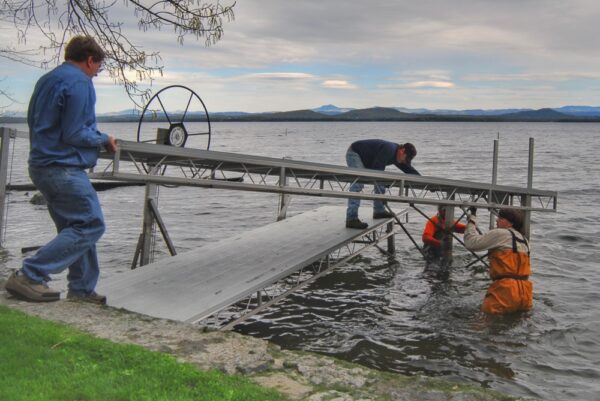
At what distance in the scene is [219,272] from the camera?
9086 millimetres

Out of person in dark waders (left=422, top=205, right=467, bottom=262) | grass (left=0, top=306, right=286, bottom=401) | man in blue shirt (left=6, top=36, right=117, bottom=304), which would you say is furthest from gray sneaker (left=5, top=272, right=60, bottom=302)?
person in dark waders (left=422, top=205, right=467, bottom=262)

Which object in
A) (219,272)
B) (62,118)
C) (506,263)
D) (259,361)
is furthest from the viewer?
(506,263)

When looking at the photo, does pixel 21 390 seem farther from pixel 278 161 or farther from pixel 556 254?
pixel 556 254

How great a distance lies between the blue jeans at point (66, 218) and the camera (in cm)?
592

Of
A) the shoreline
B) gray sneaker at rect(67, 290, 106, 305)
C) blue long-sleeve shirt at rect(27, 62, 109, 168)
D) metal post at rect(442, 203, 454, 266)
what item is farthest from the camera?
metal post at rect(442, 203, 454, 266)

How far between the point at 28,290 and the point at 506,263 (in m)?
7.43

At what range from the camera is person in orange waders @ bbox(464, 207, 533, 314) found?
32.6ft

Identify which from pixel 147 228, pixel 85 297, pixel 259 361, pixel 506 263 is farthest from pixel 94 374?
pixel 506 263

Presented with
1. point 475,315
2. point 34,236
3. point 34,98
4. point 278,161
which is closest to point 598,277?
point 475,315

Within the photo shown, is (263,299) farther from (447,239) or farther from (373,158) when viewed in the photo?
(447,239)

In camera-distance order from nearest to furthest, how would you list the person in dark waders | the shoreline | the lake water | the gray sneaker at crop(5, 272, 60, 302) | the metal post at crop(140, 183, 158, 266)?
the shoreline → the gray sneaker at crop(5, 272, 60, 302) → the lake water → the metal post at crop(140, 183, 158, 266) → the person in dark waders

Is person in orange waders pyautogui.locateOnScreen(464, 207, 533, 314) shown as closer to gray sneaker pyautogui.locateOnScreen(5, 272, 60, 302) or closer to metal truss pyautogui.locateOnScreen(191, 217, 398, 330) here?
metal truss pyautogui.locateOnScreen(191, 217, 398, 330)

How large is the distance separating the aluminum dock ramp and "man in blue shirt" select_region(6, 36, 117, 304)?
133 cm

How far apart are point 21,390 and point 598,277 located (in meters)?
13.8
